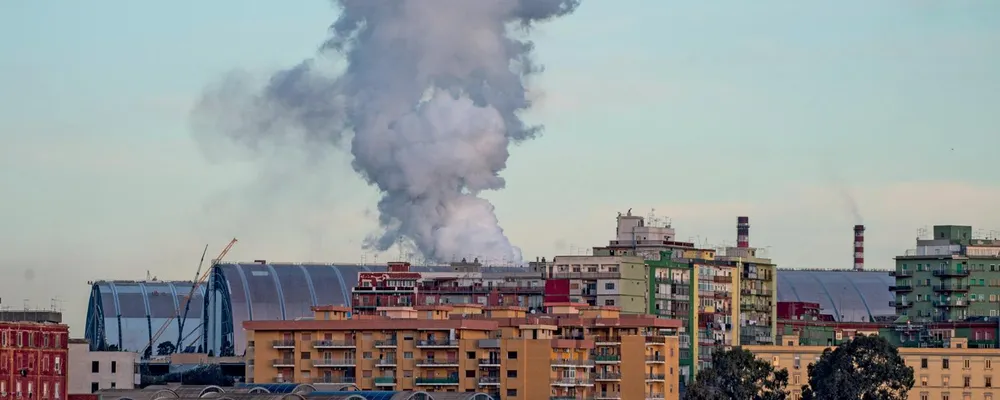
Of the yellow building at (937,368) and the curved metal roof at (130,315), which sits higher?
the curved metal roof at (130,315)

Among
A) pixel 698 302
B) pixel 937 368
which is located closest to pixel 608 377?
pixel 698 302

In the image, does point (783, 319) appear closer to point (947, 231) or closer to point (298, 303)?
point (947, 231)

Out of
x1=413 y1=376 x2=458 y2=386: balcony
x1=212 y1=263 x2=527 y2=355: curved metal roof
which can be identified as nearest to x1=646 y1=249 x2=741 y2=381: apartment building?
x1=413 y1=376 x2=458 y2=386: balcony

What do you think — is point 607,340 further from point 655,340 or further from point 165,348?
point 165,348

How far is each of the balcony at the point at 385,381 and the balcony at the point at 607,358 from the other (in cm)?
1084

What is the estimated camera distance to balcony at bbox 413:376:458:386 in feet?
401

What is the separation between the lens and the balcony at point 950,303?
168 metres

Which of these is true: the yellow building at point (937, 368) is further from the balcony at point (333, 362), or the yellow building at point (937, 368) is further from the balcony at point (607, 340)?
the balcony at point (333, 362)

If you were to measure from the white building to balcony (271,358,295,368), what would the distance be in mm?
13607

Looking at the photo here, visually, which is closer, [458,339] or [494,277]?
[458,339]

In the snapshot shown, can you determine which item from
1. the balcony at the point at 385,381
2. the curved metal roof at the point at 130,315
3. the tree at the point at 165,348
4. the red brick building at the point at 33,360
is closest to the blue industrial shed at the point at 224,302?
the curved metal roof at the point at 130,315

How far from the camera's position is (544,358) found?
120 metres

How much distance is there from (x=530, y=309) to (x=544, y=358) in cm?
2299

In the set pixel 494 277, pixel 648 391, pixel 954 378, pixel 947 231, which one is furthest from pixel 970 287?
pixel 648 391
